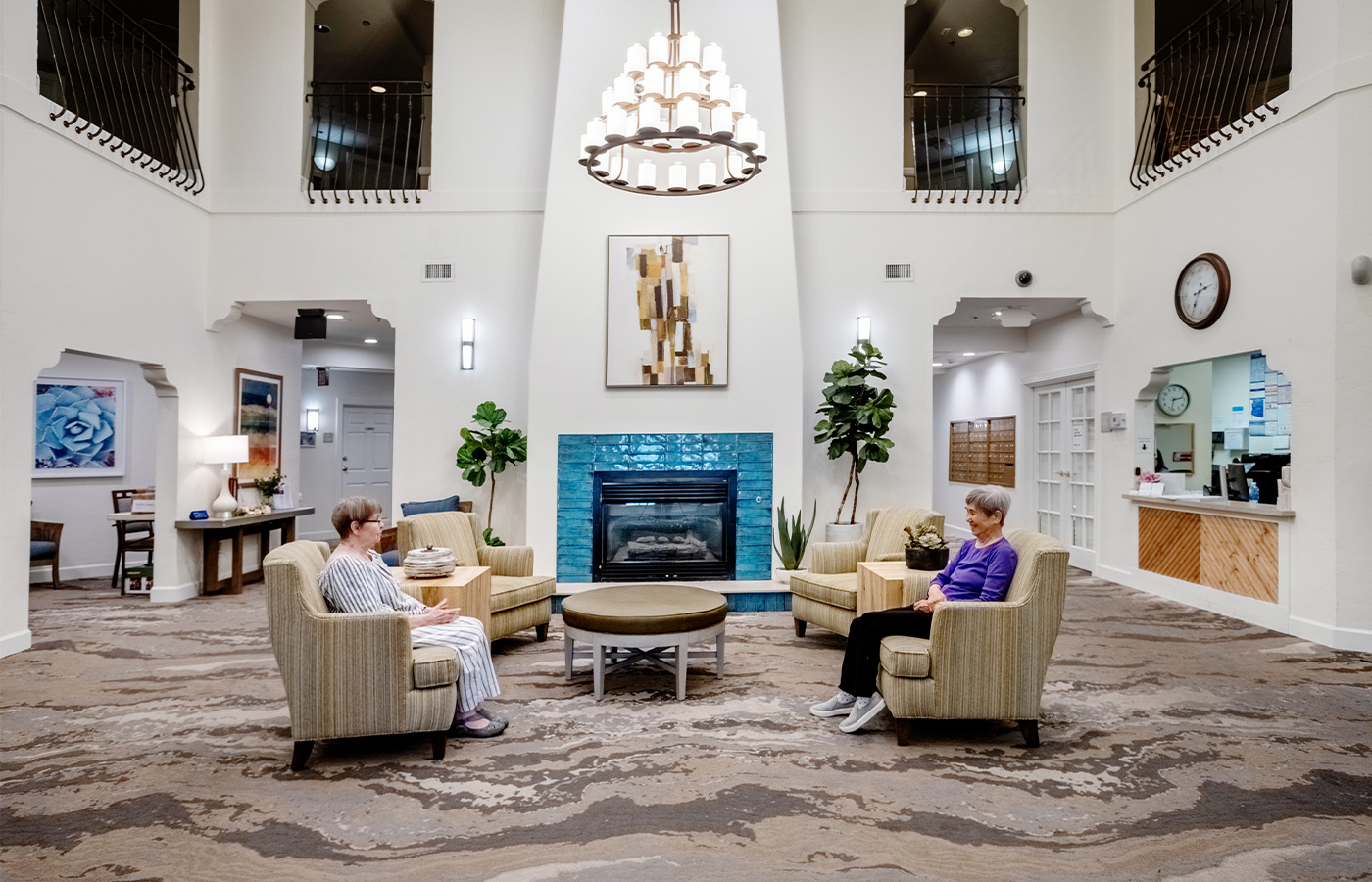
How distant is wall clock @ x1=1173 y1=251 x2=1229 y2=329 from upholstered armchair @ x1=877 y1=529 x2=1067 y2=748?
4036mm

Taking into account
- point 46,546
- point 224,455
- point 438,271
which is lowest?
point 46,546

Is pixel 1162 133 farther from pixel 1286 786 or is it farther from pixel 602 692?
pixel 602 692

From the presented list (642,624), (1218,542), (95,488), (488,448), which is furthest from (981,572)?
(95,488)

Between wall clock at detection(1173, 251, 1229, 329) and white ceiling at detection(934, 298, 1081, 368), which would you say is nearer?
wall clock at detection(1173, 251, 1229, 329)

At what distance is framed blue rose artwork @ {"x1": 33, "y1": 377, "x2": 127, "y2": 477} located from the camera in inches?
308

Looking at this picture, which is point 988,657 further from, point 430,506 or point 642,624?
point 430,506

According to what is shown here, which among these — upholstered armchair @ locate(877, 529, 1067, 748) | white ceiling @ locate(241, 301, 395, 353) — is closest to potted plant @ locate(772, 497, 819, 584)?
upholstered armchair @ locate(877, 529, 1067, 748)

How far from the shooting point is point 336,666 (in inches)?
124

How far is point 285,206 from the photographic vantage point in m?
7.38

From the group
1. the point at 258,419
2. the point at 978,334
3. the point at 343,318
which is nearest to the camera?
the point at 258,419

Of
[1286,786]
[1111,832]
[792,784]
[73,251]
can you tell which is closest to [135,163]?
[73,251]

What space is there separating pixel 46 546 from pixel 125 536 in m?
0.68

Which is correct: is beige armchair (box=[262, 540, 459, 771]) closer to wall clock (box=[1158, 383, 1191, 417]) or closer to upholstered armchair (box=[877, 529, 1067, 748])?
upholstered armchair (box=[877, 529, 1067, 748])

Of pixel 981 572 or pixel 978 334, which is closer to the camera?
pixel 981 572
